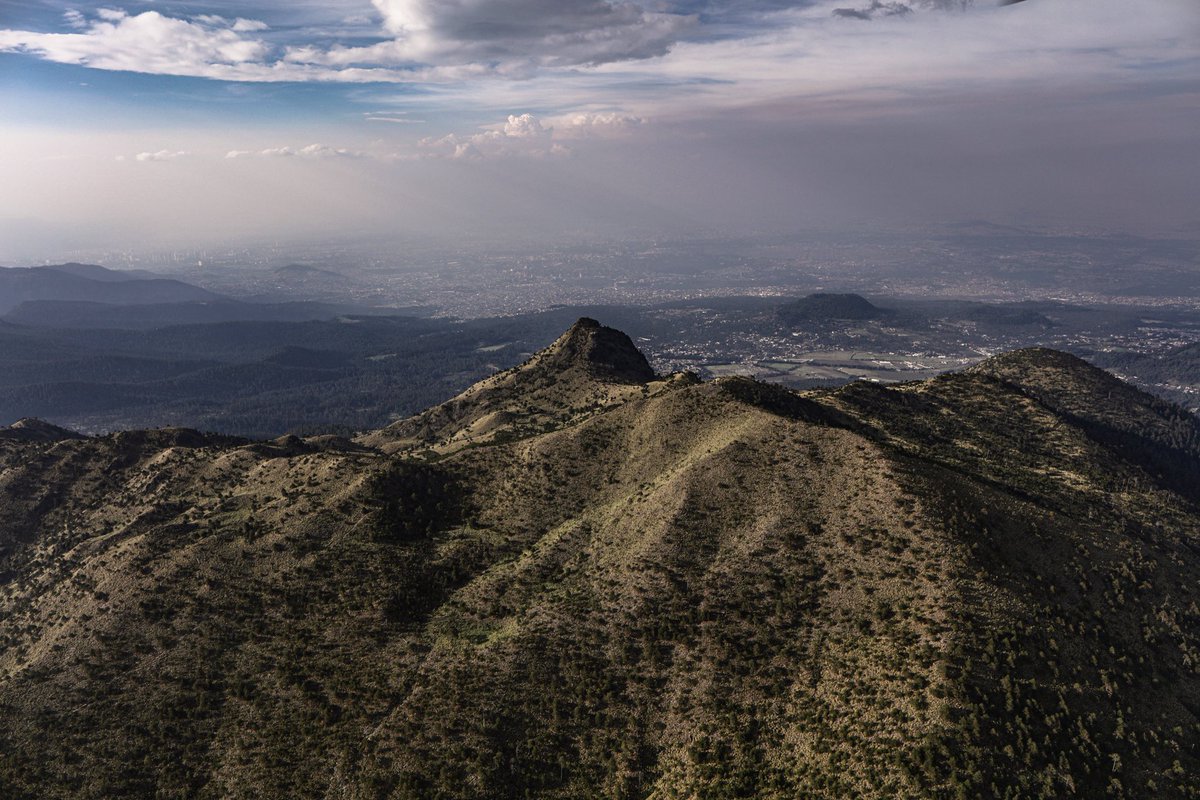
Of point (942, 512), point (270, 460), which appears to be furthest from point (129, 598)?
point (942, 512)

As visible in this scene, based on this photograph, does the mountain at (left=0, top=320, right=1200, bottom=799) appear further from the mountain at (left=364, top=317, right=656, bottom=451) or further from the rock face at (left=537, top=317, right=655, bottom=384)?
the rock face at (left=537, top=317, right=655, bottom=384)

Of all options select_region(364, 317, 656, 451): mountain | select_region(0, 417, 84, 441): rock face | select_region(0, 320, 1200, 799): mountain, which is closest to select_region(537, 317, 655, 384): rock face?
select_region(364, 317, 656, 451): mountain

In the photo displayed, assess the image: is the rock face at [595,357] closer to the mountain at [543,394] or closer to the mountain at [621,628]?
the mountain at [543,394]

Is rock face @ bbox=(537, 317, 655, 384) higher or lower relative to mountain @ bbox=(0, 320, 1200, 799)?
higher

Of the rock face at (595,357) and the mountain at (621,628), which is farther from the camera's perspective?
the rock face at (595,357)

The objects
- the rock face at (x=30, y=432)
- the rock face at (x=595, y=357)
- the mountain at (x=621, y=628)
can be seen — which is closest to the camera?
the mountain at (x=621, y=628)

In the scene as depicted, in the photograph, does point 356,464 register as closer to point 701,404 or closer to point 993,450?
point 701,404

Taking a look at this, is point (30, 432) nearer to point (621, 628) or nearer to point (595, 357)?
point (595, 357)

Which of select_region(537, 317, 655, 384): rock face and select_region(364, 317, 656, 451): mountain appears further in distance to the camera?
select_region(537, 317, 655, 384): rock face

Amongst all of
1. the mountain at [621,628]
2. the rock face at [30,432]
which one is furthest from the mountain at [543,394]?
the rock face at [30,432]

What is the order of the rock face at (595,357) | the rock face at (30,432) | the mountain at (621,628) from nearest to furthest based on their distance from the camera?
the mountain at (621,628)
the rock face at (30,432)
the rock face at (595,357)
